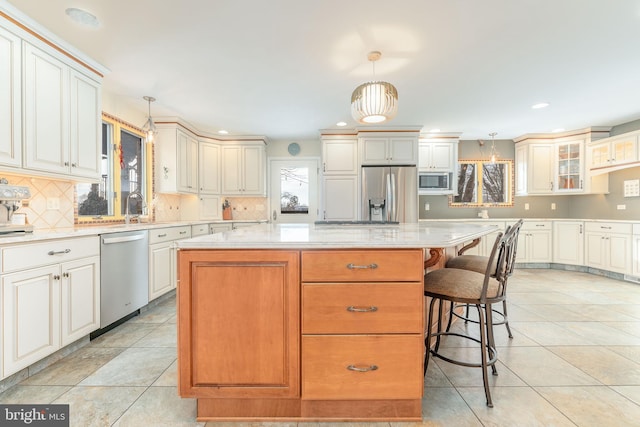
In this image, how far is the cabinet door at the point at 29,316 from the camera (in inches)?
67.6

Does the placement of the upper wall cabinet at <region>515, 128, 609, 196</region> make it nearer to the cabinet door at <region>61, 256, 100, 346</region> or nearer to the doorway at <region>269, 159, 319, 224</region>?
the doorway at <region>269, 159, 319, 224</region>

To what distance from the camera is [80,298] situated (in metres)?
2.23

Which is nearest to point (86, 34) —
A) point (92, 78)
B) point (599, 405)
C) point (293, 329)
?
point (92, 78)

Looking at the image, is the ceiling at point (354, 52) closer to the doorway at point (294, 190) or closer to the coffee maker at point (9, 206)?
the coffee maker at point (9, 206)

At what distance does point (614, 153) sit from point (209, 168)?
20.8 ft

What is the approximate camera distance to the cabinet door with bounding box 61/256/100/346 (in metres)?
2.10

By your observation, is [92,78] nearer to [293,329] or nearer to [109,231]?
[109,231]

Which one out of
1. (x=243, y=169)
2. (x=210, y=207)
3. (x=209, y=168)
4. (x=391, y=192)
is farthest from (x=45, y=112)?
(x=391, y=192)

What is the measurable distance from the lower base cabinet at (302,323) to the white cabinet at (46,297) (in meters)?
1.15

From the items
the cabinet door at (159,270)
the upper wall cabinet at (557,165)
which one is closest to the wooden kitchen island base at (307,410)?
the cabinet door at (159,270)

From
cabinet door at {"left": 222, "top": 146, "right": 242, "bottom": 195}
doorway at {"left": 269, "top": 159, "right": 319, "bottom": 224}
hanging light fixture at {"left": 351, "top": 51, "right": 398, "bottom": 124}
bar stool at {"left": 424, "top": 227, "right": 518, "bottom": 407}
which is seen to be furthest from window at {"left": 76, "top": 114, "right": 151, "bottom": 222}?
bar stool at {"left": 424, "top": 227, "right": 518, "bottom": 407}

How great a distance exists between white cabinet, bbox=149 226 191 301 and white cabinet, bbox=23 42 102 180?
83 cm

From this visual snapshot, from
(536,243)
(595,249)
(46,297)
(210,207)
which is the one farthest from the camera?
(536,243)

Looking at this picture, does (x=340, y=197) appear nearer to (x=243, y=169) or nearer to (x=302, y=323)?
(x=243, y=169)
